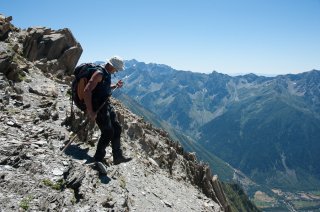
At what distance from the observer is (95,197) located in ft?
41.8

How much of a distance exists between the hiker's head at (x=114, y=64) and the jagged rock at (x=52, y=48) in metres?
14.9

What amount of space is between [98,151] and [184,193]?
787 centimetres

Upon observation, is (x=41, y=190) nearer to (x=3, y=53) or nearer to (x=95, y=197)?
(x=95, y=197)

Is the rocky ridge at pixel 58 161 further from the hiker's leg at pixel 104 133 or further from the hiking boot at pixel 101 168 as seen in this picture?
the hiker's leg at pixel 104 133

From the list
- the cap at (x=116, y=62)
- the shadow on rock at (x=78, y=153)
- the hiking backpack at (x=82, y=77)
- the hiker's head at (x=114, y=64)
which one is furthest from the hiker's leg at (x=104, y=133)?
the cap at (x=116, y=62)

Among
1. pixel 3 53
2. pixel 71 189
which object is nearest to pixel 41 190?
pixel 71 189

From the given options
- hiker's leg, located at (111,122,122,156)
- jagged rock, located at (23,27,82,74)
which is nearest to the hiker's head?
hiker's leg, located at (111,122,122,156)

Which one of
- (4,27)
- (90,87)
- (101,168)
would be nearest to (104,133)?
(101,168)

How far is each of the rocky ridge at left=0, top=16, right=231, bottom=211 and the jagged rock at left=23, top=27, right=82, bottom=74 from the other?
0.22 meters

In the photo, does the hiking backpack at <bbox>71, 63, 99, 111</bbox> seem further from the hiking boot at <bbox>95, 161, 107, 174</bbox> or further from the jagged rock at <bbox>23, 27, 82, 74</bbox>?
the jagged rock at <bbox>23, 27, 82, 74</bbox>

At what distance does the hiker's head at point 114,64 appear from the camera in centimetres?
1536

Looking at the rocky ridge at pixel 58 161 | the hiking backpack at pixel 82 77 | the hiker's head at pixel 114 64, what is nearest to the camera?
the rocky ridge at pixel 58 161

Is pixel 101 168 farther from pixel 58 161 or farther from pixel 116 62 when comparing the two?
pixel 116 62

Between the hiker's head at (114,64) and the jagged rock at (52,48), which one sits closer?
the hiker's head at (114,64)
